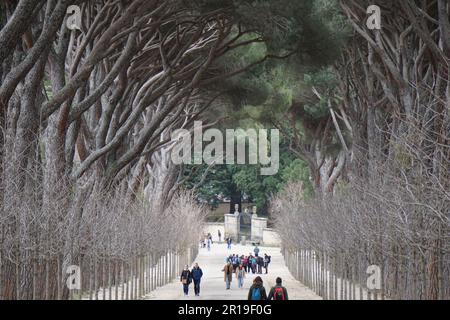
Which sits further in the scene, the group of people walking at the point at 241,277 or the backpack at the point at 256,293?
the backpack at the point at 256,293

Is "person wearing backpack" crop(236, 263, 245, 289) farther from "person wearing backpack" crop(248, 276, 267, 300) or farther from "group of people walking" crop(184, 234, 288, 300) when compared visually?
"person wearing backpack" crop(248, 276, 267, 300)

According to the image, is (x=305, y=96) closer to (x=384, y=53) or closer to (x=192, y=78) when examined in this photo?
(x=192, y=78)

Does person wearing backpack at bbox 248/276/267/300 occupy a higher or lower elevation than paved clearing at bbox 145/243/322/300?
higher

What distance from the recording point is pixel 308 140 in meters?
38.1

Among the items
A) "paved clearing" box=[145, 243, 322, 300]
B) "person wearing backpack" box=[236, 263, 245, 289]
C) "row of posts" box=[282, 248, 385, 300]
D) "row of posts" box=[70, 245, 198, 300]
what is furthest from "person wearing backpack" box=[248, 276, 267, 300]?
"person wearing backpack" box=[236, 263, 245, 289]

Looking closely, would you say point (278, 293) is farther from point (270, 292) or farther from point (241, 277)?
point (241, 277)

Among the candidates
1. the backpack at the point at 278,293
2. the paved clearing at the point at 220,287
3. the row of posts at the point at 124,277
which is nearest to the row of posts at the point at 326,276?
the paved clearing at the point at 220,287

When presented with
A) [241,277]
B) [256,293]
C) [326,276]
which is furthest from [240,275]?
[256,293]

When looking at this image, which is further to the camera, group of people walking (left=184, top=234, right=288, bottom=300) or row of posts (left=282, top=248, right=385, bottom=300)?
row of posts (left=282, top=248, right=385, bottom=300)

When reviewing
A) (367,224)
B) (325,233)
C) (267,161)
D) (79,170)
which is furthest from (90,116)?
(267,161)

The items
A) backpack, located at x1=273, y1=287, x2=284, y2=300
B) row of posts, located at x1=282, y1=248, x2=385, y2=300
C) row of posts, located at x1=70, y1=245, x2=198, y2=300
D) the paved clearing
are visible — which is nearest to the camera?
backpack, located at x1=273, y1=287, x2=284, y2=300

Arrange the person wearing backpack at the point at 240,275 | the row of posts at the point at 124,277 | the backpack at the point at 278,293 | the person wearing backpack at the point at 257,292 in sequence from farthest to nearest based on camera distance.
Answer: the person wearing backpack at the point at 240,275, the row of posts at the point at 124,277, the person wearing backpack at the point at 257,292, the backpack at the point at 278,293

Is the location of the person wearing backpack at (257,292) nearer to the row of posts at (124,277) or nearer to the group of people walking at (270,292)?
the group of people walking at (270,292)

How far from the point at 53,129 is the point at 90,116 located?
5.81 meters
